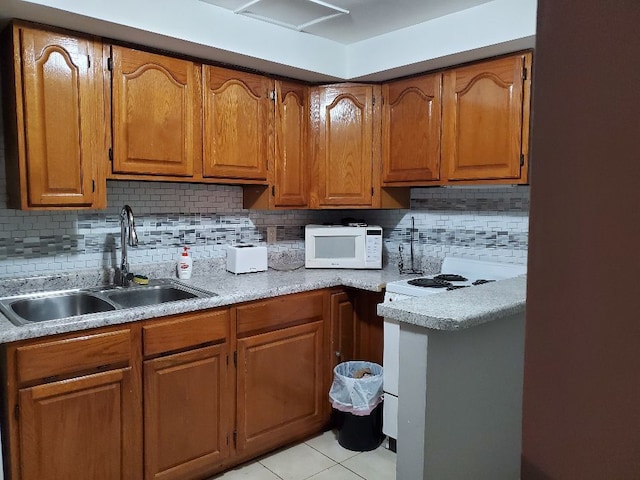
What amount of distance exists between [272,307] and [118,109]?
120cm

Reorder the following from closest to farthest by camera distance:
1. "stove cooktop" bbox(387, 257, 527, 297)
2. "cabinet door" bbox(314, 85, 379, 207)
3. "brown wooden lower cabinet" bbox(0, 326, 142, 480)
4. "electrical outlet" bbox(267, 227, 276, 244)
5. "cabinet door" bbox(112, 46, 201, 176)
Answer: "brown wooden lower cabinet" bbox(0, 326, 142, 480), "cabinet door" bbox(112, 46, 201, 176), "stove cooktop" bbox(387, 257, 527, 297), "cabinet door" bbox(314, 85, 379, 207), "electrical outlet" bbox(267, 227, 276, 244)

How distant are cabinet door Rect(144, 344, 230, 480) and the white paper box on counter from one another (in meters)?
0.67

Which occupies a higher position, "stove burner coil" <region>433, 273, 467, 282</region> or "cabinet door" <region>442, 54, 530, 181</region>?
"cabinet door" <region>442, 54, 530, 181</region>

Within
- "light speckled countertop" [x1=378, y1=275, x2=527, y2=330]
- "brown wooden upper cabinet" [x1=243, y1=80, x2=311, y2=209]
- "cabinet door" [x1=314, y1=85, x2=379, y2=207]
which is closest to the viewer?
"light speckled countertop" [x1=378, y1=275, x2=527, y2=330]

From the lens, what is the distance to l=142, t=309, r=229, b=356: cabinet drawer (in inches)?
81.0

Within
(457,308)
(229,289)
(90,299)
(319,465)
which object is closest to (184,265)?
(229,289)

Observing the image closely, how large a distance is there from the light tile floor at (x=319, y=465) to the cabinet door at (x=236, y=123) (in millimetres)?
1530

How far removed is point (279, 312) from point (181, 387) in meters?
0.61

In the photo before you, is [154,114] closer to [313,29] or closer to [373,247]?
[313,29]

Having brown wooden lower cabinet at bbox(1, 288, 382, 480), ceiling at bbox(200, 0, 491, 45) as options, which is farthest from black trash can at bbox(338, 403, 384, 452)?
ceiling at bbox(200, 0, 491, 45)

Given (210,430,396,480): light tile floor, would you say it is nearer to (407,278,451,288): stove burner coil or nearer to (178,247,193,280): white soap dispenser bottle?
(407,278,451,288): stove burner coil

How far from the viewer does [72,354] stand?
183 centimetres

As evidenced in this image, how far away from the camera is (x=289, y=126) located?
115 inches

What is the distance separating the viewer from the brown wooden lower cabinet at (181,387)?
1.79 m
